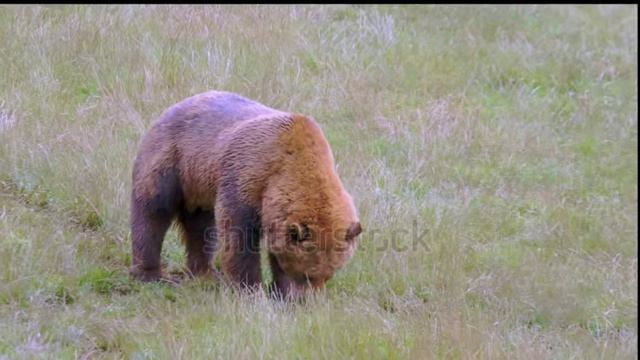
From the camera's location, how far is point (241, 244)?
20.9 feet

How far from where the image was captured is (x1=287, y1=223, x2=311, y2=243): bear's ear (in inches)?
235

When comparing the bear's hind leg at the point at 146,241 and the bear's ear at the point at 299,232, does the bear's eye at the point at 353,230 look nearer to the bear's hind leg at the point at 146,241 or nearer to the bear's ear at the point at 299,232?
the bear's ear at the point at 299,232

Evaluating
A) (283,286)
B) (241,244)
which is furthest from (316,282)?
(241,244)

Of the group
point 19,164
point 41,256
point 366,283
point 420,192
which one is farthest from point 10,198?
point 420,192

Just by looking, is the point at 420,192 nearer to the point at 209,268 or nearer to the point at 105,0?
the point at 209,268

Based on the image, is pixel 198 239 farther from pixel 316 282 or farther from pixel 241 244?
pixel 316 282

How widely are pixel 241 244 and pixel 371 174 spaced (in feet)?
9.08

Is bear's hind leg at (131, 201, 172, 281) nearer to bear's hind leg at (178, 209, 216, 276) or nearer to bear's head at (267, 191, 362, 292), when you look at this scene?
bear's hind leg at (178, 209, 216, 276)

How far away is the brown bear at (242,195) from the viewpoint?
19.9 ft

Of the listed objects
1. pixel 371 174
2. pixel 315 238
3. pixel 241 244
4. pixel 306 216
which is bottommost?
pixel 371 174

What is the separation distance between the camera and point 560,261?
7.95 m

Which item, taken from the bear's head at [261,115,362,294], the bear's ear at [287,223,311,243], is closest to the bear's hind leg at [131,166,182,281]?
the bear's head at [261,115,362,294]

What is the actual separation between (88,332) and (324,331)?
Result: 1.48 metres

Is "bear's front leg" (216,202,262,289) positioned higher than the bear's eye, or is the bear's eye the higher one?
the bear's eye
